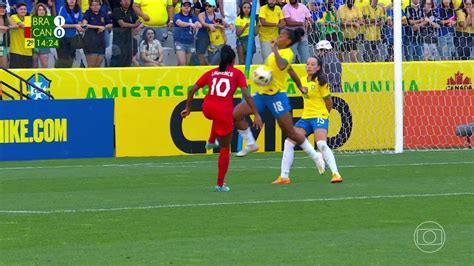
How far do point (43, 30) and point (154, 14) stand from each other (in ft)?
8.20

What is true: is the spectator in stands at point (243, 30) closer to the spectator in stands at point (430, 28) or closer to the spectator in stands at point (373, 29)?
the spectator in stands at point (373, 29)

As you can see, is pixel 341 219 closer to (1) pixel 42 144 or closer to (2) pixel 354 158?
(2) pixel 354 158

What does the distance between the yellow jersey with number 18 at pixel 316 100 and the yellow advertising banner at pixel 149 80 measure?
24.5 feet

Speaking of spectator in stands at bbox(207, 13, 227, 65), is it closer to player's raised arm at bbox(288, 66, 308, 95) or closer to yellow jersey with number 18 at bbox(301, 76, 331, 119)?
yellow jersey with number 18 at bbox(301, 76, 331, 119)

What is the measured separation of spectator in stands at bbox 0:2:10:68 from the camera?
24562 mm

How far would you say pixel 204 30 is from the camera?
26203 millimetres

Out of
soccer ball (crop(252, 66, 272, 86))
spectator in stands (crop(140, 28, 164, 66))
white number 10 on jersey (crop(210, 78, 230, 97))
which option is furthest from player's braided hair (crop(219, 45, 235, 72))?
spectator in stands (crop(140, 28, 164, 66))

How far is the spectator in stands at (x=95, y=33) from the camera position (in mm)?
25219

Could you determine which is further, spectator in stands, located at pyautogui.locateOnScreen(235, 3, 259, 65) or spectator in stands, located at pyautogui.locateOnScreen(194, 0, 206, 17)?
spectator in stands, located at pyautogui.locateOnScreen(194, 0, 206, 17)

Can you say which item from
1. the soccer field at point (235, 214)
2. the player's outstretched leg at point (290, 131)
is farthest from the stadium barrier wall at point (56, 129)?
Answer: the player's outstretched leg at point (290, 131)

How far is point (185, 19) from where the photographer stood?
2603cm

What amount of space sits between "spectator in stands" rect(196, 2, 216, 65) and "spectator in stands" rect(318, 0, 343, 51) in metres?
2.29

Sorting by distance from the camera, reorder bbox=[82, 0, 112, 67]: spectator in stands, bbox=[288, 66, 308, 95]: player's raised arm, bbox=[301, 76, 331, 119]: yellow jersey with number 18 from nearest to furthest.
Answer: bbox=[288, 66, 308, 95]: player's raised arm < bbox=[301, 76, 331, 119]: yellow jersey with number 18 < bbox=[82, 0, 112, 67]: spectator in stands

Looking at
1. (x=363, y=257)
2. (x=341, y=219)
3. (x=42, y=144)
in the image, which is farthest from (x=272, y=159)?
(x=363, y=257)
